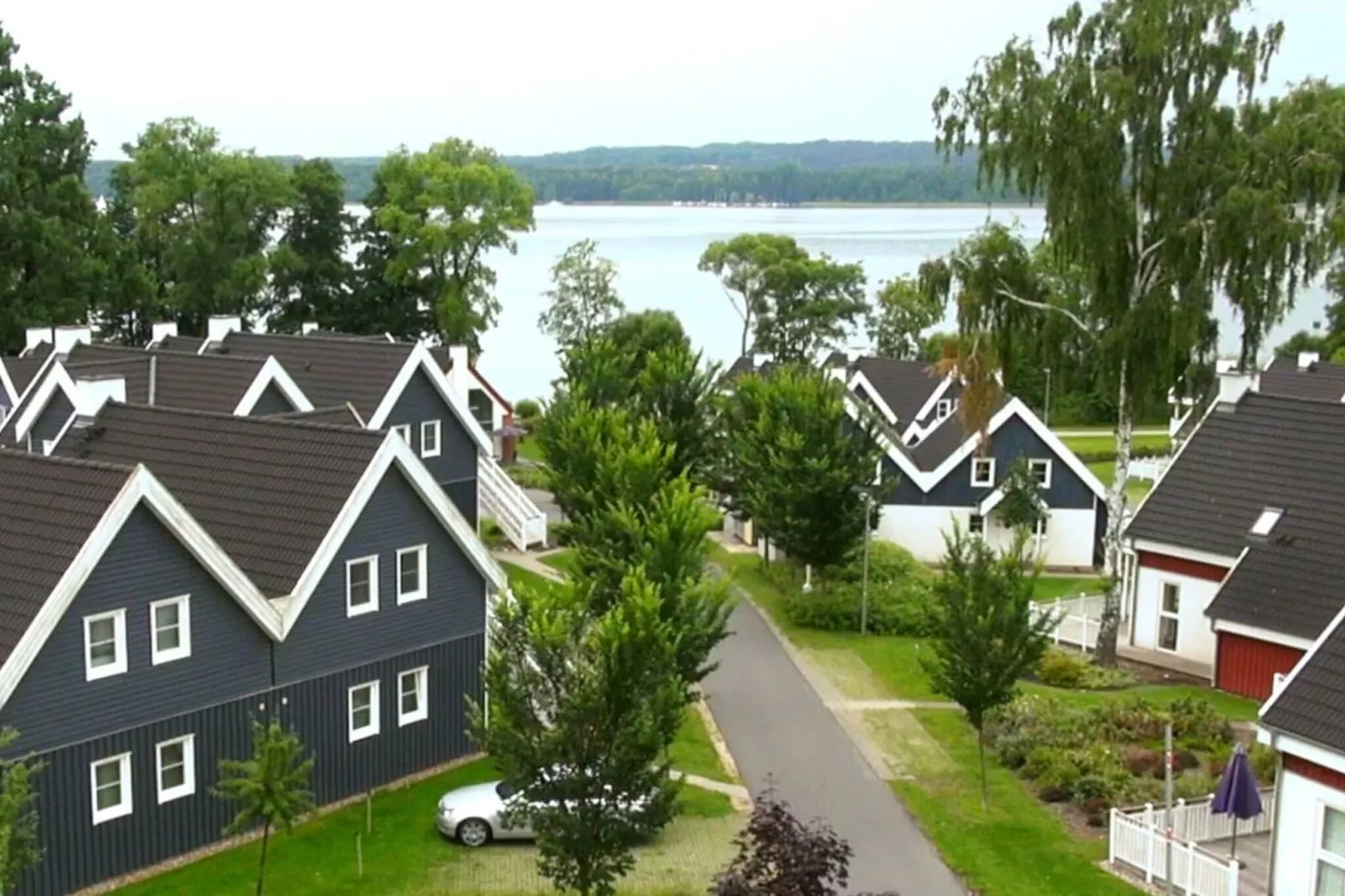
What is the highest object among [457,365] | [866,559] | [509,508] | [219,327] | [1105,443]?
[219,327]

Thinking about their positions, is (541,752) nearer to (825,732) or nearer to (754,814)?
(754,814)

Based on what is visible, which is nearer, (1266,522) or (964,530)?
(1266,522)

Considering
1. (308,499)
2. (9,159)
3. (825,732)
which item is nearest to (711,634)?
(825,732)

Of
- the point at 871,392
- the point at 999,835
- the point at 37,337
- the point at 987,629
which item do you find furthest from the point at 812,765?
the point at 37,337

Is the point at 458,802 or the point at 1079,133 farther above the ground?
the point at 1079,133

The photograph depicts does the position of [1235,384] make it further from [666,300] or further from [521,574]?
[666,300]

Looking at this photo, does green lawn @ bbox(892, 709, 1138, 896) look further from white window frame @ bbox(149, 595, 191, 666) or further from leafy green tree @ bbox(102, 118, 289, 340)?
leafy green tree @ bbox(102, 118, 289, 340)

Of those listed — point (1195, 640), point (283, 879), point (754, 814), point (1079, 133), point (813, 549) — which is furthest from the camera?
point (813, 549)
